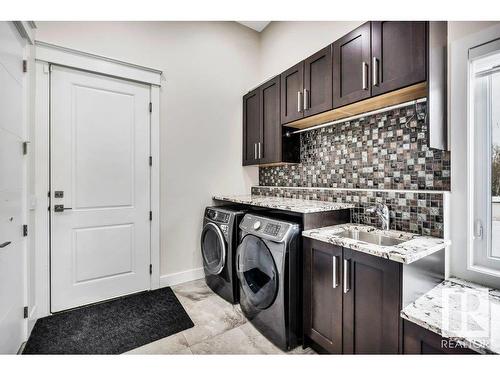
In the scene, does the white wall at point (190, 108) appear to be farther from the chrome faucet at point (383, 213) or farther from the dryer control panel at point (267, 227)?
the chrome faucet at point (383, 213)

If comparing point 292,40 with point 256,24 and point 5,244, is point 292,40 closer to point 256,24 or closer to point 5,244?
point 256,24

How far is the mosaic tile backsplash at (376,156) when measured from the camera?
1.64 metres

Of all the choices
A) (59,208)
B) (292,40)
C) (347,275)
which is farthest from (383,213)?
(59,208)

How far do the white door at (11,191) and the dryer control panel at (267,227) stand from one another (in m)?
1.52

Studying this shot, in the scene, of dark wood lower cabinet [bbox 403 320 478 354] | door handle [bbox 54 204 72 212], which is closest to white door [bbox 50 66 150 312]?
door handle [bbox 54 204 72 212]

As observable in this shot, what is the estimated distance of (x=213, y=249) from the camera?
2516mm

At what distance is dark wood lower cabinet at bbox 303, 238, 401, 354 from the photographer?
1.19 meters

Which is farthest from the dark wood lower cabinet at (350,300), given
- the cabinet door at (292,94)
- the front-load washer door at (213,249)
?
the cabinet door at (292,94)

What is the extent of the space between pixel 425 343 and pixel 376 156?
4.35 ft

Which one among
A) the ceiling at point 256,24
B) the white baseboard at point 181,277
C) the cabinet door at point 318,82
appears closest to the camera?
the cabinet door at point 318,82

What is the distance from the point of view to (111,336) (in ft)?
5.82
